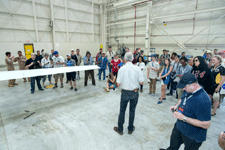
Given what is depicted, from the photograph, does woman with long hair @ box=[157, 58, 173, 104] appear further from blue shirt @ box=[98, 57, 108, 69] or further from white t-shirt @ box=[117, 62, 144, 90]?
blue shirt @ box=[98, 57, 108, 69]

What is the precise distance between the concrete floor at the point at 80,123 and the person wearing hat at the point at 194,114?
1084 mm

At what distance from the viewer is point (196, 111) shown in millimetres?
1370

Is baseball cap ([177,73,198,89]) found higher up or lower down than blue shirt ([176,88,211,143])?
higher up

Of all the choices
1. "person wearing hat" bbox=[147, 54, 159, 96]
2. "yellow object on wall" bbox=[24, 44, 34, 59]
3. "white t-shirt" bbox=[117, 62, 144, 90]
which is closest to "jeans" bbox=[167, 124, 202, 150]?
"white t-shirt" bbox=[117, 62, 144, 90]

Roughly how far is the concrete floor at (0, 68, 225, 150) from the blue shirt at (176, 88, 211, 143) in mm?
1128

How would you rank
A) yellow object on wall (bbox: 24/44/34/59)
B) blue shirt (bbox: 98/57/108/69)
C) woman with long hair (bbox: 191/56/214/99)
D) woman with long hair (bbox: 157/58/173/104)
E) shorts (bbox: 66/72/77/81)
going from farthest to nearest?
yellow object on wall (bbox: 24/44/34/59) < blue shirt (bbox: 98/57/108/69) < shorts (bbox: 66/72/77/81) < woman with long hair (bbox: 157/58/173/104) < woman with long hair (bbox: 191/56/214/99)

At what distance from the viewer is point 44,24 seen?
12.1 m

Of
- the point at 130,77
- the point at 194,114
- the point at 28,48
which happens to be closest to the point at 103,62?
the point at 130,77

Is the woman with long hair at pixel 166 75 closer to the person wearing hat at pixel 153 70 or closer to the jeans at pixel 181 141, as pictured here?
the person wearing hat at pixel 153 70

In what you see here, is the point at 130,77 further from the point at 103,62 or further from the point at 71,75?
the point at 103,62

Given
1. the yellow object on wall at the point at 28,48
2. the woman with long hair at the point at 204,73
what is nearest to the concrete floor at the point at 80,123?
the woman with long hair at the point at 204,73

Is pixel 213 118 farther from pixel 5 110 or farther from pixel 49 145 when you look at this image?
pixel 5 110

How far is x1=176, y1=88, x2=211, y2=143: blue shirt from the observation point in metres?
1.32

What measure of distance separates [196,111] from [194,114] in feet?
0.23
